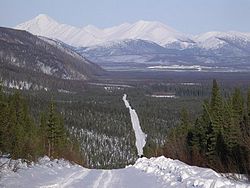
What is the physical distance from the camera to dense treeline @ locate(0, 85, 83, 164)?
25891 millimetres

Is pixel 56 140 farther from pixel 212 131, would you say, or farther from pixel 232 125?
pixel 232 125

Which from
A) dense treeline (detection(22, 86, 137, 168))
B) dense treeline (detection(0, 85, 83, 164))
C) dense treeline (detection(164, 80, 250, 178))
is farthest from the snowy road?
dense treeline (detection(164, 80, 250, 178))

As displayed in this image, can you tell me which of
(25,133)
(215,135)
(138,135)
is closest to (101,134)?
(138,135)

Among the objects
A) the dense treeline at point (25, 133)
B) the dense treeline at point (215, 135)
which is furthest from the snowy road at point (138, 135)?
the dense treeline at point (215, 135)

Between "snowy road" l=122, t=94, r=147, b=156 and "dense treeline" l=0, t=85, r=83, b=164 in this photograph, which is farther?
"snowy road" l=122, t=94, r=147, b=156

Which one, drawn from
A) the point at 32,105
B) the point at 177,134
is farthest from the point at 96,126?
the point at 177,134

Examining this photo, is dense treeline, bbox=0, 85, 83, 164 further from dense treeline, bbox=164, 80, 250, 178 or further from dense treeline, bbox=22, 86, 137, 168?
dense treeline, bbox=22, 86, 137, 168

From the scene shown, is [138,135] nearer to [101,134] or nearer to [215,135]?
[101,134]

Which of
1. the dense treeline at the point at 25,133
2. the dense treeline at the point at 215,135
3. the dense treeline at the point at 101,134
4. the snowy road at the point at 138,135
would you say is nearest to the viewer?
the dense treeline at the point at 25,133

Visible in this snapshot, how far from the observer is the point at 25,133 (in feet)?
148

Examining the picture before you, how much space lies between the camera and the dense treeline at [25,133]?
84.9ft

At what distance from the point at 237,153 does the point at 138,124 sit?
147560mm

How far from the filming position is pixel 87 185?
20.5 m

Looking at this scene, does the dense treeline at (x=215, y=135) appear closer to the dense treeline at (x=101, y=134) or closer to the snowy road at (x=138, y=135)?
the dense treeline at (x=101, y=134)
